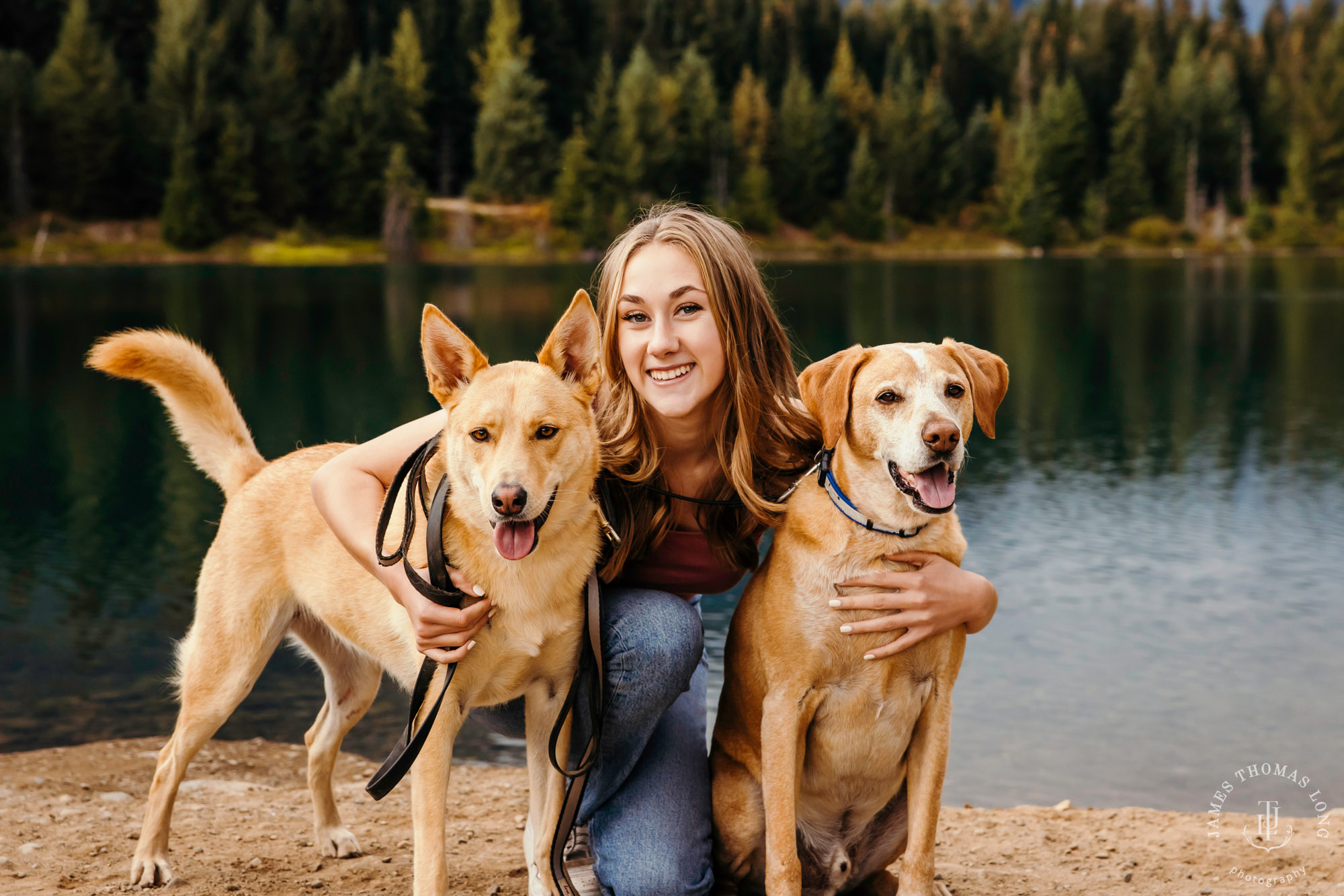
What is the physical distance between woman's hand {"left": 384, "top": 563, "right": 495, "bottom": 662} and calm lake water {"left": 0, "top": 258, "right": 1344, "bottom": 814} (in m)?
3.18

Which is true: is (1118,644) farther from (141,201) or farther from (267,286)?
(141,201)

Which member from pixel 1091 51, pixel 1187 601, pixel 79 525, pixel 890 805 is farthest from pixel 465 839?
pixel 1091 51

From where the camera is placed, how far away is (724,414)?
421 cm

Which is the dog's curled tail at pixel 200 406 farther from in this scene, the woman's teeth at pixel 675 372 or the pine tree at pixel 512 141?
the pine tree at pixel 512 141

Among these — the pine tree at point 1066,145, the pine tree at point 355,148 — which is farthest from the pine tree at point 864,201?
the pine tree at point 355,148

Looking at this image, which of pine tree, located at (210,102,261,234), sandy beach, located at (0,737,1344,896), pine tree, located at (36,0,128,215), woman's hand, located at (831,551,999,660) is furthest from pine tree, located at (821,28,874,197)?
woman's hand, located at (831,551,999,660)

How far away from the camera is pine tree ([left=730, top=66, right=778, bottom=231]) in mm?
68375

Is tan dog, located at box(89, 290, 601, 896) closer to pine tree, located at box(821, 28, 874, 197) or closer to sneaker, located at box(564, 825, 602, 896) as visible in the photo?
sneaker, located at box(564, 825, 602, 896)

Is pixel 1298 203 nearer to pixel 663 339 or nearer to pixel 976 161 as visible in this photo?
pixel 976 161

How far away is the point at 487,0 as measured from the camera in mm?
77562

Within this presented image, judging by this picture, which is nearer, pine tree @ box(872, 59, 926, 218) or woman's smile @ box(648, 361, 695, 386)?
woman's smile @ box(648, 361, 695, 386)

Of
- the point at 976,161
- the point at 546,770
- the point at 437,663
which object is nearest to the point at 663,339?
the point at 437,663

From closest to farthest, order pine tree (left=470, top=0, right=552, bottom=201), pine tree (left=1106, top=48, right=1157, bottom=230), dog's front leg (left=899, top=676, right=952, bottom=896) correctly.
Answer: dog's front leg (left=899, top=676, right=952, bottom=896) < pine tree (left=470, top=0, right=552, bottom=201) < pine tree (left=1106, top=48, right=1157, bottom=230)

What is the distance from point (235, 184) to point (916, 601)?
61359 mm
